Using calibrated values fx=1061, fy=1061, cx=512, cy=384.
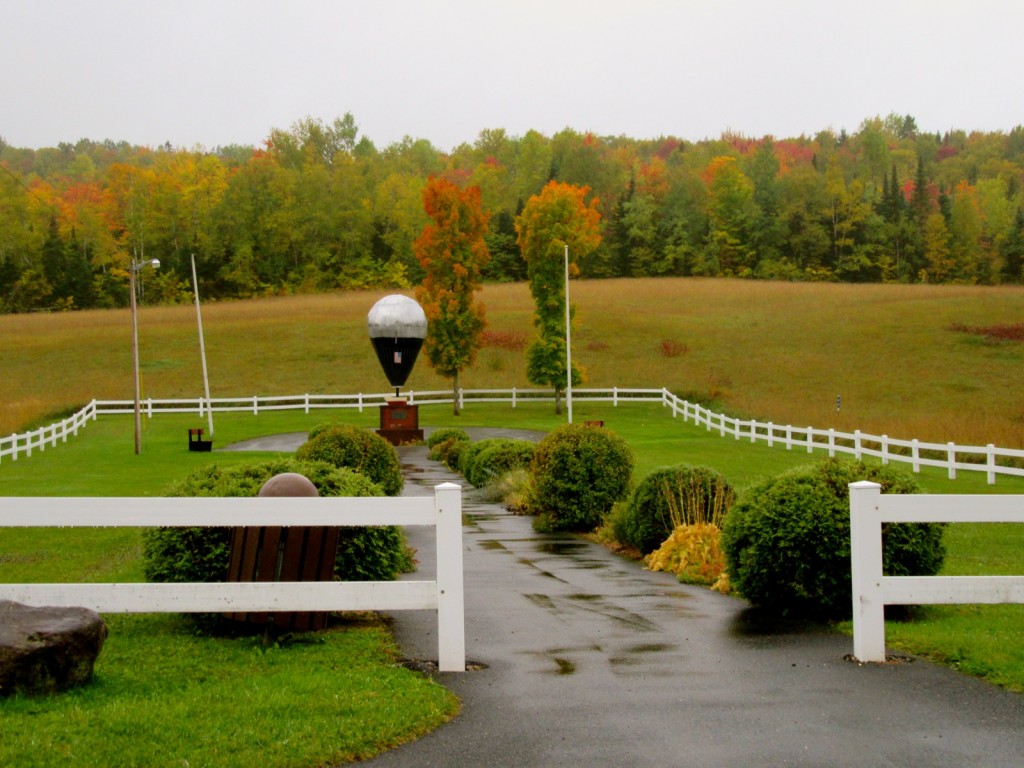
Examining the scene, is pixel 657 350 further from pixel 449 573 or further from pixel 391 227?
pixel 449 573

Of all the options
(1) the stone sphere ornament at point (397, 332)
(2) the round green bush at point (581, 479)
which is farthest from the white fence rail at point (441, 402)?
(2) the round green bush at point (581, 479)

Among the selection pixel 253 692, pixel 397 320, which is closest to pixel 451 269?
pixel 397 320

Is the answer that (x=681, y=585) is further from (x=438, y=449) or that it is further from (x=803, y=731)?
(x=438, y=449)

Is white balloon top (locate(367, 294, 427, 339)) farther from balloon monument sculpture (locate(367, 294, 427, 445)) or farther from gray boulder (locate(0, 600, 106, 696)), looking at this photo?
gray boulder (locate(0, 600, 106, 696))

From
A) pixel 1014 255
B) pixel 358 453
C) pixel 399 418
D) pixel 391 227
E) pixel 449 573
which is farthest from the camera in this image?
pixel 391 227

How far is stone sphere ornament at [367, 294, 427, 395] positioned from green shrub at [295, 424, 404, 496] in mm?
23151

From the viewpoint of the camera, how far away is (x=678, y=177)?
11375cm

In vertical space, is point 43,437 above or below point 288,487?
below

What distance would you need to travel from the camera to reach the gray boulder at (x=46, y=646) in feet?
18.4

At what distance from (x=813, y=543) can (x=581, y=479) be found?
28.5 ft

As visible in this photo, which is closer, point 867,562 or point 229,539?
point 867,562

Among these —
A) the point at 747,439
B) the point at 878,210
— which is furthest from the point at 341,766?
the point at 878,210

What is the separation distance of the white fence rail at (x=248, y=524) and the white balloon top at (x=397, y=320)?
37.1 metres

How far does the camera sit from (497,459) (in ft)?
79.0
